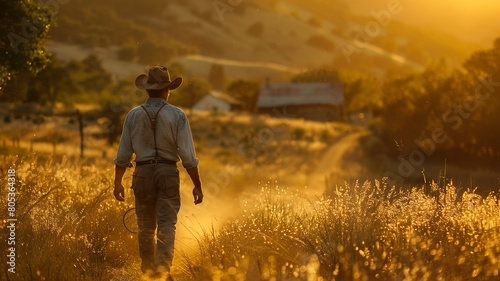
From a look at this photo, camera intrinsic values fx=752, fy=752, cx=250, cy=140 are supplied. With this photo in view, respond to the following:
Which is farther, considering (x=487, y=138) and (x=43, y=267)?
(x=487, y=138)

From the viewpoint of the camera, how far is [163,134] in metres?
8.08

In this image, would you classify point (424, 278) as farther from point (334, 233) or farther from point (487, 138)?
point (487, 138)

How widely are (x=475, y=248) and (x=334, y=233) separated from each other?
4.88ft

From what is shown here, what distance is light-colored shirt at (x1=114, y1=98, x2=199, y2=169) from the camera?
8078 millimetres

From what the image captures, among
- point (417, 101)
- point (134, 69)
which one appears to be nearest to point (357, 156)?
point (417, 101)

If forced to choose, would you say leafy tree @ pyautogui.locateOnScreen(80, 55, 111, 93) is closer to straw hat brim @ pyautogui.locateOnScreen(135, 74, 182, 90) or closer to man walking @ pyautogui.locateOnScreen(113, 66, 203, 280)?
straw hat brim @ pyautogui.locateOnScreen(135, 74, 182, 90)

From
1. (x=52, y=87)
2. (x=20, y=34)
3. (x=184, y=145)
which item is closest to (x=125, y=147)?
(x=184, y=145)

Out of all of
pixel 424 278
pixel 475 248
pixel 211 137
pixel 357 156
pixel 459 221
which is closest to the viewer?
pixel 424 278

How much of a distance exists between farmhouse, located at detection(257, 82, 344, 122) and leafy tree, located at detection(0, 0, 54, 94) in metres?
78.1

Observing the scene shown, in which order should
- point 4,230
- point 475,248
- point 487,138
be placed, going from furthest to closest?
point 487,138, point 4,230, point 475,248

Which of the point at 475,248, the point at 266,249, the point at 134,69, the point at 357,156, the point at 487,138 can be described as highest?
the point at 475,248

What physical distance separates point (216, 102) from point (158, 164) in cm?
9020

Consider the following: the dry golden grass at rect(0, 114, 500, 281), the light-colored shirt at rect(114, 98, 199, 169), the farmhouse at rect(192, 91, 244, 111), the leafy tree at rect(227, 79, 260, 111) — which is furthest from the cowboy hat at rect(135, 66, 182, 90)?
Result: the leafy tree at rect(227, 79, 260, 111)

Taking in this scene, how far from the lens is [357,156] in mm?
43719
